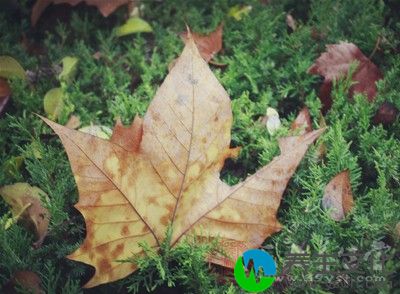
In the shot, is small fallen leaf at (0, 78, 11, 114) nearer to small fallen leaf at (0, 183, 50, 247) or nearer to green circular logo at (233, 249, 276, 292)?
small fallen leaf at (0, 183, 50, 247)

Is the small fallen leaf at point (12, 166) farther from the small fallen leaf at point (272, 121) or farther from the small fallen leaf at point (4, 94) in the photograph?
the small fallen leaf at point (272, 121)

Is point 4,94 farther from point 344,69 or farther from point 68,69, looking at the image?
point 344,69

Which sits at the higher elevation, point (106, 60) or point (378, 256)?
point (106, 60)

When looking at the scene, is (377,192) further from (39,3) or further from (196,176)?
(39,3)

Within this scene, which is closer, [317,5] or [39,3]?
[317,5]

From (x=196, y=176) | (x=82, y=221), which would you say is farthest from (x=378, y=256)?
(x=82, y=221)

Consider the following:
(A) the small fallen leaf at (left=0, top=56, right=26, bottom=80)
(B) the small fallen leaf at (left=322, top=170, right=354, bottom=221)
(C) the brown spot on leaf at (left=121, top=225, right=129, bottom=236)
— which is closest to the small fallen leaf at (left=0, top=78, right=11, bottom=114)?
(A) the small fallen leaf at (left=0, top=56, right=26, bottom=80)

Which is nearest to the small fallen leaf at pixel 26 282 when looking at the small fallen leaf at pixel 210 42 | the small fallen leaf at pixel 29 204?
the small fallen leaf at pixel 29 204
